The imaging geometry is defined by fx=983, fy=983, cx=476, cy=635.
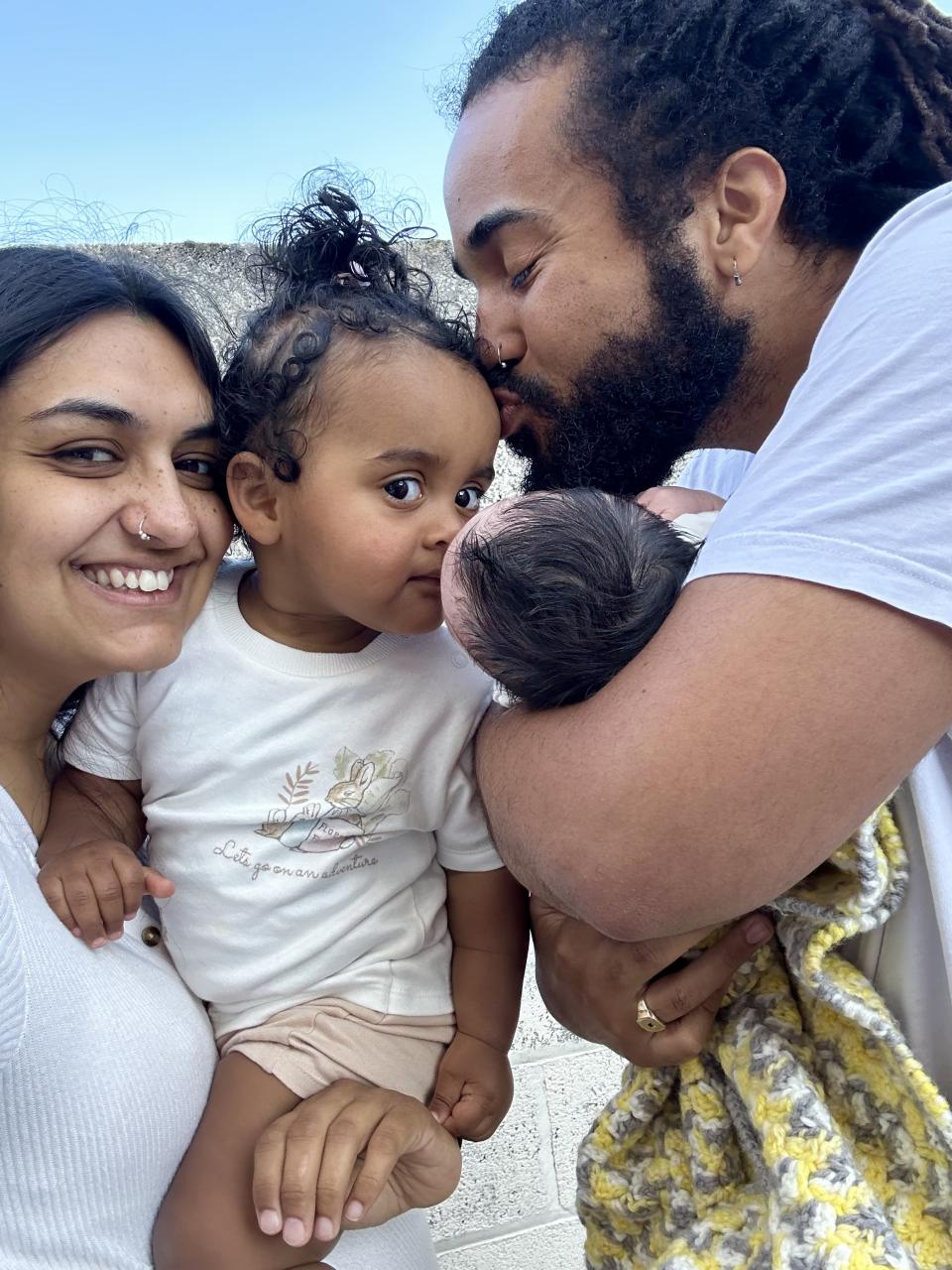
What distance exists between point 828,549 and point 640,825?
34 cm

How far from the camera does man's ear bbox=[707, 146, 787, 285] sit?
167cm

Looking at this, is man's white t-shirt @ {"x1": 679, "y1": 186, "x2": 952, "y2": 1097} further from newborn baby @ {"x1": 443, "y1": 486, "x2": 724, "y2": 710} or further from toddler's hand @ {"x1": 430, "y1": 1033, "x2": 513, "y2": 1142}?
toddler's hand @ {"x1": 430, "y1": 1033, "x2": 513, "y2": 1142}

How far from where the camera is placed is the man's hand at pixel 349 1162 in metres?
1.23

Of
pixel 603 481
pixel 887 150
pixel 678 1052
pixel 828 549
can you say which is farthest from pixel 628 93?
pixel 678 1052

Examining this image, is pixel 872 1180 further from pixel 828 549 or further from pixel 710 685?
pixel 828 549

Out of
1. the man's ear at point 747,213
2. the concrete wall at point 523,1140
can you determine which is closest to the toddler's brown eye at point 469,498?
the man's ear at point 747,213

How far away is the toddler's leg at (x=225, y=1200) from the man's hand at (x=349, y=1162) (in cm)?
4

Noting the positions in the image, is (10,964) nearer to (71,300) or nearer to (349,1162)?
(349,1162)

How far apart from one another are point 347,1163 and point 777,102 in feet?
5.98

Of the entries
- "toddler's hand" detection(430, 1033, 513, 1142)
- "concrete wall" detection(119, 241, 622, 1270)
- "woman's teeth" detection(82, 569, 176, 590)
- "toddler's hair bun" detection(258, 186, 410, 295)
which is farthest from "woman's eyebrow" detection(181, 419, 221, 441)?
"concrete wall" detection(119, 241, 622, 1270)

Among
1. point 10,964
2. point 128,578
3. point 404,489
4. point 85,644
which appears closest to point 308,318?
point 404,489

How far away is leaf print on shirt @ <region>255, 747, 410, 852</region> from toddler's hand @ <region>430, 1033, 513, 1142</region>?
14.5 inches

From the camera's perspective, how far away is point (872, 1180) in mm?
1111

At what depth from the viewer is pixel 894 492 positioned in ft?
3.17
